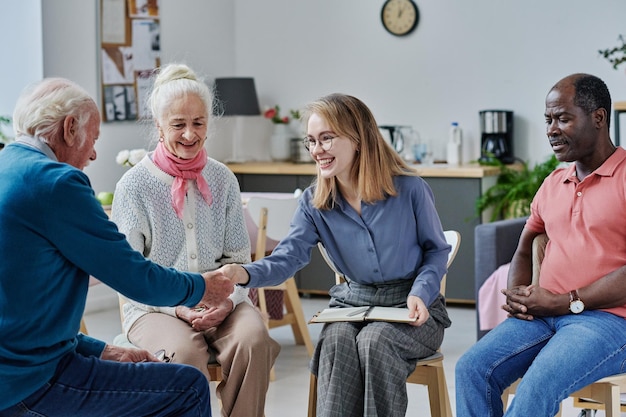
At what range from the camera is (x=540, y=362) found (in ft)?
7.90

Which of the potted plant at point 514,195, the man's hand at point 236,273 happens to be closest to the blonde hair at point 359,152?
the man's hand at point 236,273

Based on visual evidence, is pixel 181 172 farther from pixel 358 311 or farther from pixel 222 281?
pixel 358 311

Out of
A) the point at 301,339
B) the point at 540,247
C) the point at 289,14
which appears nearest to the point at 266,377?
the point at 540,247

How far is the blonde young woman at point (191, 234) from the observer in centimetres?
277

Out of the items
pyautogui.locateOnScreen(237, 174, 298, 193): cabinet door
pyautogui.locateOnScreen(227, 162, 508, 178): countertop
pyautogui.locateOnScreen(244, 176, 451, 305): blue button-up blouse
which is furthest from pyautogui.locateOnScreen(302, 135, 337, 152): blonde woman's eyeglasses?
pyautogui.locateOnScreen(237, 174, 298, 193): cabinet door

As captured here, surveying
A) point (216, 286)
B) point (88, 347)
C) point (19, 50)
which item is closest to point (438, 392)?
point (216, 286)

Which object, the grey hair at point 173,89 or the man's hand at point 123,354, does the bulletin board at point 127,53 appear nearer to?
the grey hair at point 173,89

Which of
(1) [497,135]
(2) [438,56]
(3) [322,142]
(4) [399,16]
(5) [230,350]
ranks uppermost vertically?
(4) [399,16]

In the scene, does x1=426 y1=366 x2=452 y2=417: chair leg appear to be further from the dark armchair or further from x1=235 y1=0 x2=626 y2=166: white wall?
x1=235 y1=0 x2=626 y2=166: white wall

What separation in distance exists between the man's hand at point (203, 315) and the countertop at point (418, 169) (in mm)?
2618

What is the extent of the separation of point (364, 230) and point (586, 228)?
0.61 m

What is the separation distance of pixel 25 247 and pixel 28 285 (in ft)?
0.26

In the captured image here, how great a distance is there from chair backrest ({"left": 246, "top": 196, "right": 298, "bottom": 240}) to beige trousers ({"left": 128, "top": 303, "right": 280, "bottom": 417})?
5.28 feet

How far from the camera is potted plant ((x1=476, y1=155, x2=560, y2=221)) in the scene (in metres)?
5.57
